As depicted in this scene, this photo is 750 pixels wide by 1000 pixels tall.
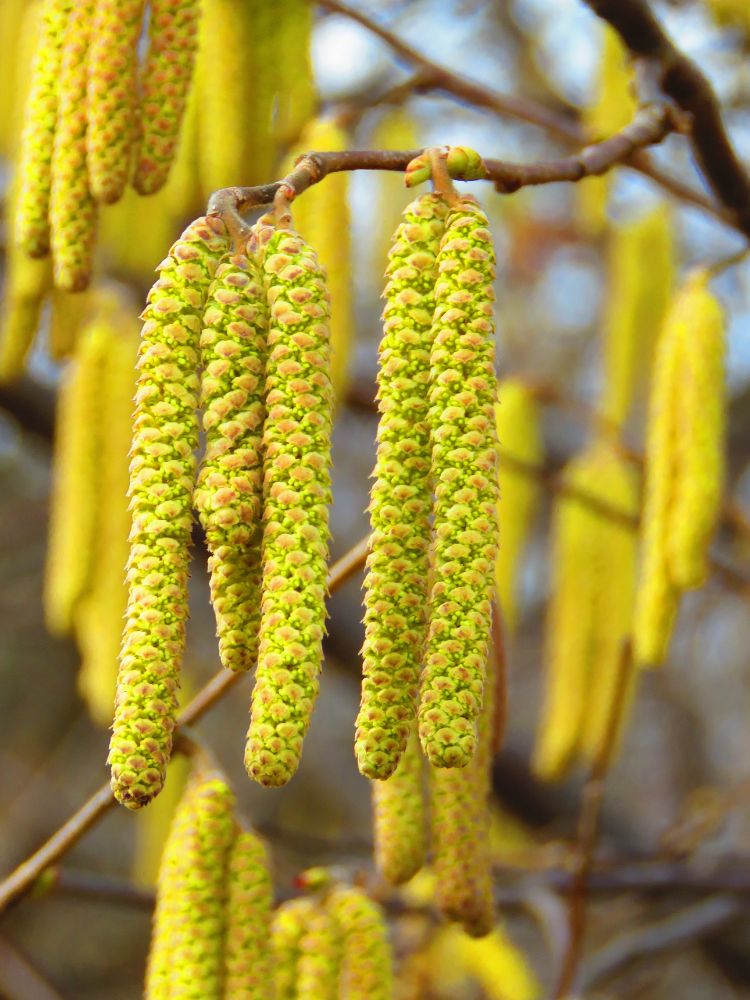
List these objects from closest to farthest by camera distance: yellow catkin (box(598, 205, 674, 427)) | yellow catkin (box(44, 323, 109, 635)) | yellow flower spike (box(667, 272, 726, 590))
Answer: yellow flower spike (box(667, 272, 726, 590)), yellow catkin (box(44, 323, 109, 635)), yellow catkin (box(598, 205, 674, 427))

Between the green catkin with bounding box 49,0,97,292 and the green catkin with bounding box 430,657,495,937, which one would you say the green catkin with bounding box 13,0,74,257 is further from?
the green catkin with bounding box 430,657,495,937

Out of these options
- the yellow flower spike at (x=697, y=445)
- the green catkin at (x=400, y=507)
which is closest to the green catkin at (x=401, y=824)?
the green catkin at (x=400, y=507)

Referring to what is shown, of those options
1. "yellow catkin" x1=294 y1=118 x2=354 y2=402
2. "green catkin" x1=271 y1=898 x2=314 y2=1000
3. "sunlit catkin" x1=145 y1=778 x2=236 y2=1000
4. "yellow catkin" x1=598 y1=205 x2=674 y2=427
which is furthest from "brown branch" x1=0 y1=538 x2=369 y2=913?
"yellow catkin" x1=598 y1=205 x2=674 y2=427

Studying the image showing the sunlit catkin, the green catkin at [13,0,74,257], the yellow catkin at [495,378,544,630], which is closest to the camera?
the sunlit catkin

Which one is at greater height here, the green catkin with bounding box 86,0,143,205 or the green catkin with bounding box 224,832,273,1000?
the green catkin with bounding box 86,0,143,205

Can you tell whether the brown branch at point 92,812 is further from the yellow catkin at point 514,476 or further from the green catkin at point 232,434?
the yellow catkin at point 514,476

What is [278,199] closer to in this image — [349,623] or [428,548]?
[428,548]
